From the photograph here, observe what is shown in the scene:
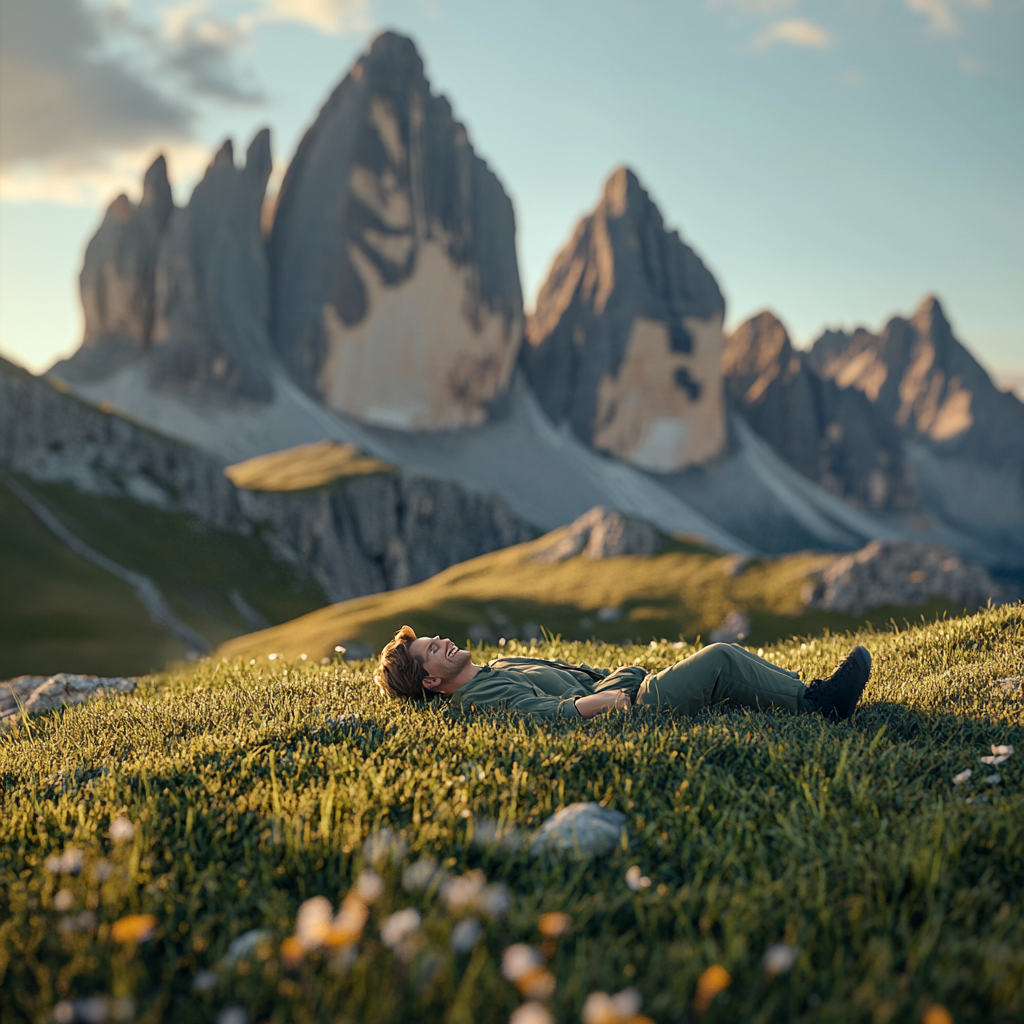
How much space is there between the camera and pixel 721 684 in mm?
6746

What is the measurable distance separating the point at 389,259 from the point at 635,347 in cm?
6605

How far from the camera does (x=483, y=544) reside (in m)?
102

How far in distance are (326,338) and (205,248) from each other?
2557 cm

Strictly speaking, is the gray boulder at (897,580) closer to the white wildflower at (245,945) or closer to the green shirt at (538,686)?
the green shirt at (538,686)

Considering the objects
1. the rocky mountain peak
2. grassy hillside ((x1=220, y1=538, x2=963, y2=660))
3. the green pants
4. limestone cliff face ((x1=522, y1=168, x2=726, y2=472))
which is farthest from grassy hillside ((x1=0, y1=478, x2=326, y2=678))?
limestone cliff face ((x1=522, y1=168, x2=726, y2=472))

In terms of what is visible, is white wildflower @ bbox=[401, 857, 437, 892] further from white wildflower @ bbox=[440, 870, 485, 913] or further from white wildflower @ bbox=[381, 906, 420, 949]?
white wildflower @ bbox=[381, 906, 420, 949]

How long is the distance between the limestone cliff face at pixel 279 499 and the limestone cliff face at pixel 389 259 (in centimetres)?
5652

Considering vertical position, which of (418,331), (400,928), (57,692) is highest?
(418,331)

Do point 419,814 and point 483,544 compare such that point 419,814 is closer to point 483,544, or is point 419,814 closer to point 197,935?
point 197,935

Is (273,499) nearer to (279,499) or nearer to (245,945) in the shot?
(279,499)

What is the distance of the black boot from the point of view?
6.19 metres

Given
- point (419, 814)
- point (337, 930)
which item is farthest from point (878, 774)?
point (337, 930)

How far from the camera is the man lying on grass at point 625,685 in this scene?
6367 millimetres

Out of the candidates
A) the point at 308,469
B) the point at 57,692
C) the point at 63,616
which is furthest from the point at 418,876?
the point at 308,469
